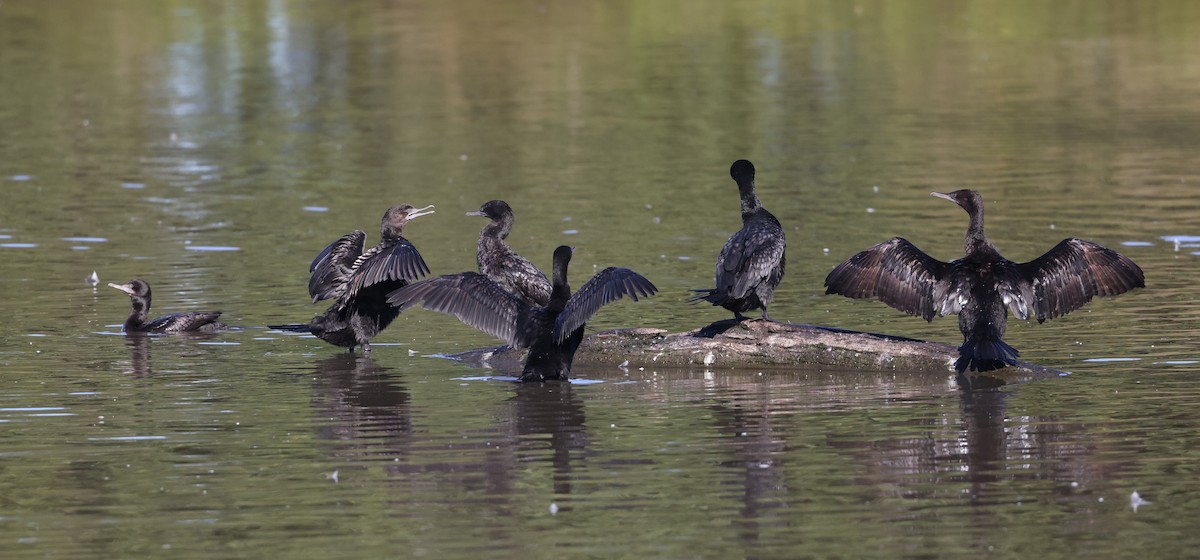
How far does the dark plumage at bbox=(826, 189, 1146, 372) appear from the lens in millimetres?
12945

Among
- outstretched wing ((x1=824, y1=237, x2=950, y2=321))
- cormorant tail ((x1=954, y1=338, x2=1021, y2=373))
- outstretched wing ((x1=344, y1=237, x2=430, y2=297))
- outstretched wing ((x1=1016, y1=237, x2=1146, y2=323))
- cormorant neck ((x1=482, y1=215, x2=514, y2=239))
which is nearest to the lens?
cormorant tail ((x1=954, y1=338, x2=1021, y2=373))

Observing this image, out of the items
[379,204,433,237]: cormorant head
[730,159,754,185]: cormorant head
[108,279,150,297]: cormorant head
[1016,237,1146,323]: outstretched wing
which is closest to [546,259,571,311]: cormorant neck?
[730,159,754,185]: cormorant head

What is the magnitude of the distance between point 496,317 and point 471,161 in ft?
38.4

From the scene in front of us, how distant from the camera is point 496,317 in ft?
43.6

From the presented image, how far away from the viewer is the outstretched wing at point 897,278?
43.3ft

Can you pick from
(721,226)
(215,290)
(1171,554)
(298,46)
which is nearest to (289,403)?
(215,290)

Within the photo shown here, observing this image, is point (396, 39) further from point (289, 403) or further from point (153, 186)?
point (289, 403)

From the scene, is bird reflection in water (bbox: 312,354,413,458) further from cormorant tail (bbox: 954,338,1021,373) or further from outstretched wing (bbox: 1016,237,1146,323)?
outstretched wing (bbox: 1016,237,1146,323)

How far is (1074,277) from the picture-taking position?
1312cm

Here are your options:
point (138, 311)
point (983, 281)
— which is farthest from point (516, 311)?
point (138, 311)

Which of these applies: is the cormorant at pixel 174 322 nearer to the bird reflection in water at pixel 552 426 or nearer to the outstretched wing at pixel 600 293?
the bird reflection in water at pixel 552 426

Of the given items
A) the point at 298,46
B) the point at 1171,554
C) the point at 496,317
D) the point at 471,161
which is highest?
the point at 298,46

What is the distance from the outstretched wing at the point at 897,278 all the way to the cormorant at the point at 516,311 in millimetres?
1498

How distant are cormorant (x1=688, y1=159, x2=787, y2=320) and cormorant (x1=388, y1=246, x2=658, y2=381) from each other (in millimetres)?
614
